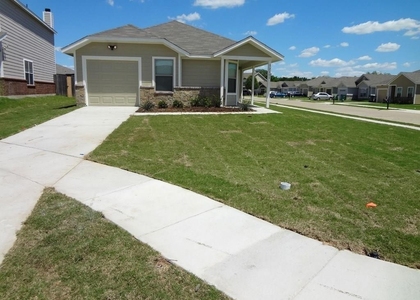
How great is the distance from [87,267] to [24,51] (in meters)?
23.4

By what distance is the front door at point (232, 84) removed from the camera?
1811cm

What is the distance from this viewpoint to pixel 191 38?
64.8ft

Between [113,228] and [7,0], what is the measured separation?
69.8 ft

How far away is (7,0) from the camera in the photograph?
18938 millimetres

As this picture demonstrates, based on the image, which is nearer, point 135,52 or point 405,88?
point 135,52

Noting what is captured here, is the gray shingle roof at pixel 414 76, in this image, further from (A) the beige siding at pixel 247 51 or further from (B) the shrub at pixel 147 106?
(B) the shrub at pixel 147 106

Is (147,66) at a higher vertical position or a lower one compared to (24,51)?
lower

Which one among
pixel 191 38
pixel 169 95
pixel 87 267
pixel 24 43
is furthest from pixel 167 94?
pixel 87 267

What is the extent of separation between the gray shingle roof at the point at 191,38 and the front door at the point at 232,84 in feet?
4.07

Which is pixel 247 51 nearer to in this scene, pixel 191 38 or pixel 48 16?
pixel 191 38

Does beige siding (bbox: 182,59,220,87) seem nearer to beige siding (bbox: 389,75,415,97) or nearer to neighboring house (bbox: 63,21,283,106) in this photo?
neighboring house (bbox: 63,21,283,106)

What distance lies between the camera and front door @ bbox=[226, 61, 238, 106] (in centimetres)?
1811

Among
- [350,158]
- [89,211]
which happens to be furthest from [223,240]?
[350,158]

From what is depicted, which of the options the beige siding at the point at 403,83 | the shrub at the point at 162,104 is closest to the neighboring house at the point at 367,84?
the beige siding at the point at 403,83
